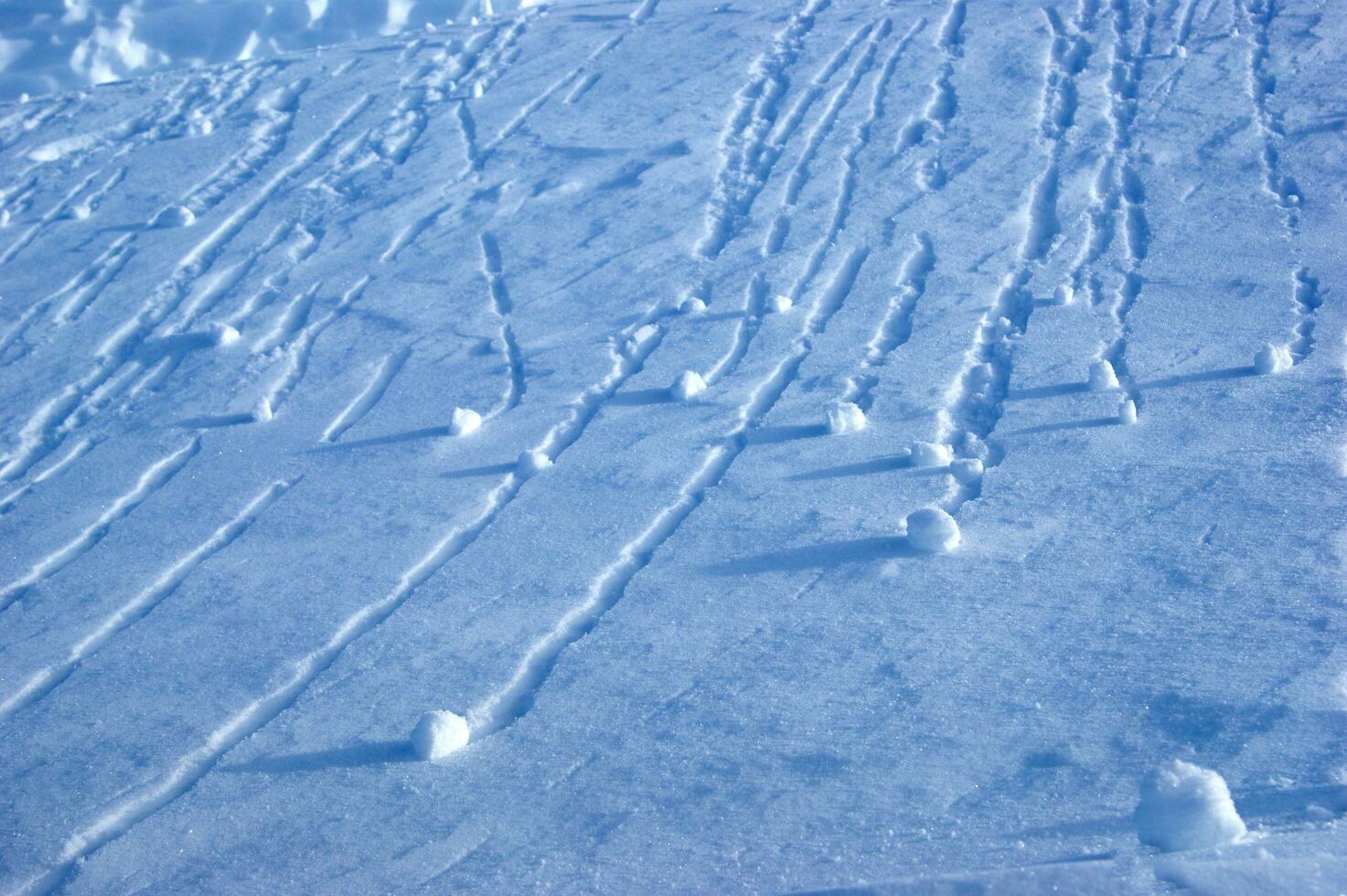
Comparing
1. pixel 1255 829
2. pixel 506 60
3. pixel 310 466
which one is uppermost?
pixel 506 60

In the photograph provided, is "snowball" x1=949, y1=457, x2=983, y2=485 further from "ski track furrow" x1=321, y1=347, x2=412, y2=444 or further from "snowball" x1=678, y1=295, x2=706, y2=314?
"ski track furrow" x1=321, y1=347, x2=412, y2=444

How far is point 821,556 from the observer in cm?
224

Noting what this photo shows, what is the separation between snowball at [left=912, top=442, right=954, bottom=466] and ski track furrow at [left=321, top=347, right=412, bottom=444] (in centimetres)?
157

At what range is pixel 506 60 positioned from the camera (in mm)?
4973

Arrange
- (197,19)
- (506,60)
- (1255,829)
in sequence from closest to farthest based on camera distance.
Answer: (1255,829) → (506,60) → (197,19)

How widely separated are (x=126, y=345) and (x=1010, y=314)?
2866mm

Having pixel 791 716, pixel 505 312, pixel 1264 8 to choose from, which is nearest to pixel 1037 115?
pixel 1264 8

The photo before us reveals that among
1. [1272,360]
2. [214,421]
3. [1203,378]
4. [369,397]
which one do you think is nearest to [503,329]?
[369,397]

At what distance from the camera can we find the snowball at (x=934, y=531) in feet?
7.14

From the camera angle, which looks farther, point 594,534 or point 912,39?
point 912,39

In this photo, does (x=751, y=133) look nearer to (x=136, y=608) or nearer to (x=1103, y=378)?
(x=1103, y=378)

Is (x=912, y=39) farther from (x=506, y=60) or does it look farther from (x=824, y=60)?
(x=506, y=60)

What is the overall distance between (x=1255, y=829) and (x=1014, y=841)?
33 centimetres

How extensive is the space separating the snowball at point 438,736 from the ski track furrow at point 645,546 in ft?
0.14
